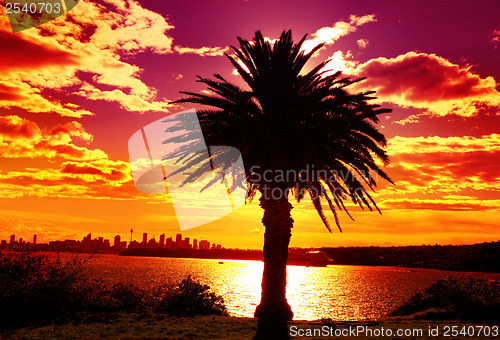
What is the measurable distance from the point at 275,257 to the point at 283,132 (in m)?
5.74

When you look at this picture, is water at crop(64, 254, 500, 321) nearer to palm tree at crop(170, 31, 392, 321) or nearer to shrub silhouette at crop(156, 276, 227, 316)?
shrub silhouette at crop(156, 276, 227, 316)

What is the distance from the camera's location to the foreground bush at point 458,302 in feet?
57.8

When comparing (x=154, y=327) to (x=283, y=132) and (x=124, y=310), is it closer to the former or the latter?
(x=124, y=310)

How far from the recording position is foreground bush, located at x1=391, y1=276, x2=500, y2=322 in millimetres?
17609

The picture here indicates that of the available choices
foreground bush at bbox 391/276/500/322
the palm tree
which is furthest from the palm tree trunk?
foreground bush at bbox 391/276/500/322

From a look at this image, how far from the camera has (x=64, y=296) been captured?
16625 millimetres

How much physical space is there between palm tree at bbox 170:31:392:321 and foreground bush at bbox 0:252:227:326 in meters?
3.37

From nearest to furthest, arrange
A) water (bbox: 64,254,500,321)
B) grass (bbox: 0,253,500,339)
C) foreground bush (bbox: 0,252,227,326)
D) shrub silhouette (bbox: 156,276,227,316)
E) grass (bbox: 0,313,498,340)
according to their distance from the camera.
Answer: grass (bbox: 0,313,498,340)
grass (bbox: 0,253,500,339)
foreground bush (bbox: 0,252,227,326)
shrub silhouette (bbox: 156,276,227,316)
water (bbox: 64,254,500,321)

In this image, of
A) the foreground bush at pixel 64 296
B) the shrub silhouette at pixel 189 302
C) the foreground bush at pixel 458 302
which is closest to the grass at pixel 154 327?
the foreground bush at pixel 64 296

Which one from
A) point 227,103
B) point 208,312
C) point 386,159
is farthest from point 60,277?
point 386,159

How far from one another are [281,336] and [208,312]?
6.60m

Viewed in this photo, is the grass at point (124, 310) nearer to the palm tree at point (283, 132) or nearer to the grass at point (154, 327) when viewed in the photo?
the grass at point (154, 327)

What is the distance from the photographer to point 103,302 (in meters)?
17.2

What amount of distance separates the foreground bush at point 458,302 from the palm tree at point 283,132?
643cm
